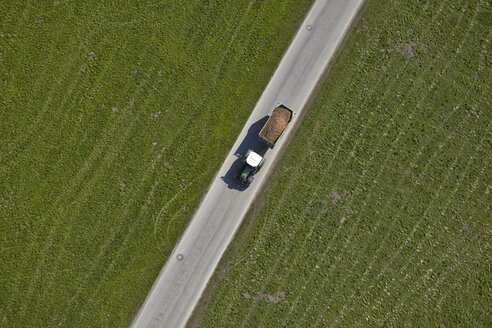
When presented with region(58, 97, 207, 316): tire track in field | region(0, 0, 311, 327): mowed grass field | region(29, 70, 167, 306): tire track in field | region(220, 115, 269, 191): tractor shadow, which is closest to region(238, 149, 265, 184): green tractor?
region(220, 115, 269, 191): tractor shadow

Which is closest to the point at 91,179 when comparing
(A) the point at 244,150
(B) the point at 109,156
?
(B) the point at 109,156

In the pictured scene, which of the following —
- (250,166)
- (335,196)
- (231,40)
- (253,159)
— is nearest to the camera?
(253,159)

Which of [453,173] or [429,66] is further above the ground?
[429,66]

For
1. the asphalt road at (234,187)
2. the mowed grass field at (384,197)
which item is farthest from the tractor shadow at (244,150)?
the mowed grass field at (384,197)

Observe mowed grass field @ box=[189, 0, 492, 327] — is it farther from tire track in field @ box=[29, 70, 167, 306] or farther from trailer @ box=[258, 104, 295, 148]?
tire track in field @ box=[29, 70, 167, 306]

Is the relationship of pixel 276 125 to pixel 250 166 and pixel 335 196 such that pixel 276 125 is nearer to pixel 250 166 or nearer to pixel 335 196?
pixel 250 166

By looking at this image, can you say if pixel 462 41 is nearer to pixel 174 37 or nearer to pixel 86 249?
pixel 174 37

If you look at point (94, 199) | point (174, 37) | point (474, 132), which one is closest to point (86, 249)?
point (94, 199)
